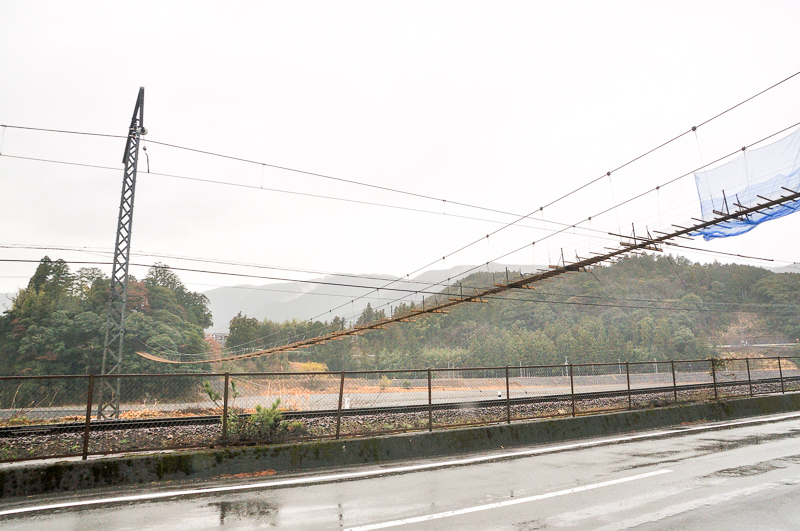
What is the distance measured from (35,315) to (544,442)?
5259cm

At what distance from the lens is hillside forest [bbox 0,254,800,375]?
1709 inches

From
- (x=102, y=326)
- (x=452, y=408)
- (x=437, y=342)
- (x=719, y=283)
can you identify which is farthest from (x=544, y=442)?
(x=719, y=283)

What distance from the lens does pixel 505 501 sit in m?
6.09

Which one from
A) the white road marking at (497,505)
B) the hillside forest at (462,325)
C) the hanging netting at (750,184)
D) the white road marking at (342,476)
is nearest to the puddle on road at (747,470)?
the white road marking at (497,505)

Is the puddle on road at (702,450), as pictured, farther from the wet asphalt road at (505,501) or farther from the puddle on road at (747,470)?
the puddle on road at (747,470)

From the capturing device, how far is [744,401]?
1573cm

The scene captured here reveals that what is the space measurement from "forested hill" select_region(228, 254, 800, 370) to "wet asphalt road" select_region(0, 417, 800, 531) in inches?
2778

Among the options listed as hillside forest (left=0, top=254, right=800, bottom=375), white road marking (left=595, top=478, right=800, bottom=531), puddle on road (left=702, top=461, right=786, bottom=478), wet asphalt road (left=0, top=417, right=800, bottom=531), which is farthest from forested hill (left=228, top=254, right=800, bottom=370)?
white road marking (left=595, top=478, right=800, bottom=531)

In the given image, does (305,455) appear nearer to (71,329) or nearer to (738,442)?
(738,442)

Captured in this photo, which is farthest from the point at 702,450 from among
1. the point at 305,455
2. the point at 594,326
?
the point at 594,326

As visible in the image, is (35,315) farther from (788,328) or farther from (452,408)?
(788,328)

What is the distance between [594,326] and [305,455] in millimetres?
120724

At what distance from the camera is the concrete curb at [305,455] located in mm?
7043

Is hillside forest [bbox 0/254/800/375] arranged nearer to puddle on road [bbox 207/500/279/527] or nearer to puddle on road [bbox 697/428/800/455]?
puddle on road [bbox 697/428/800/455]
